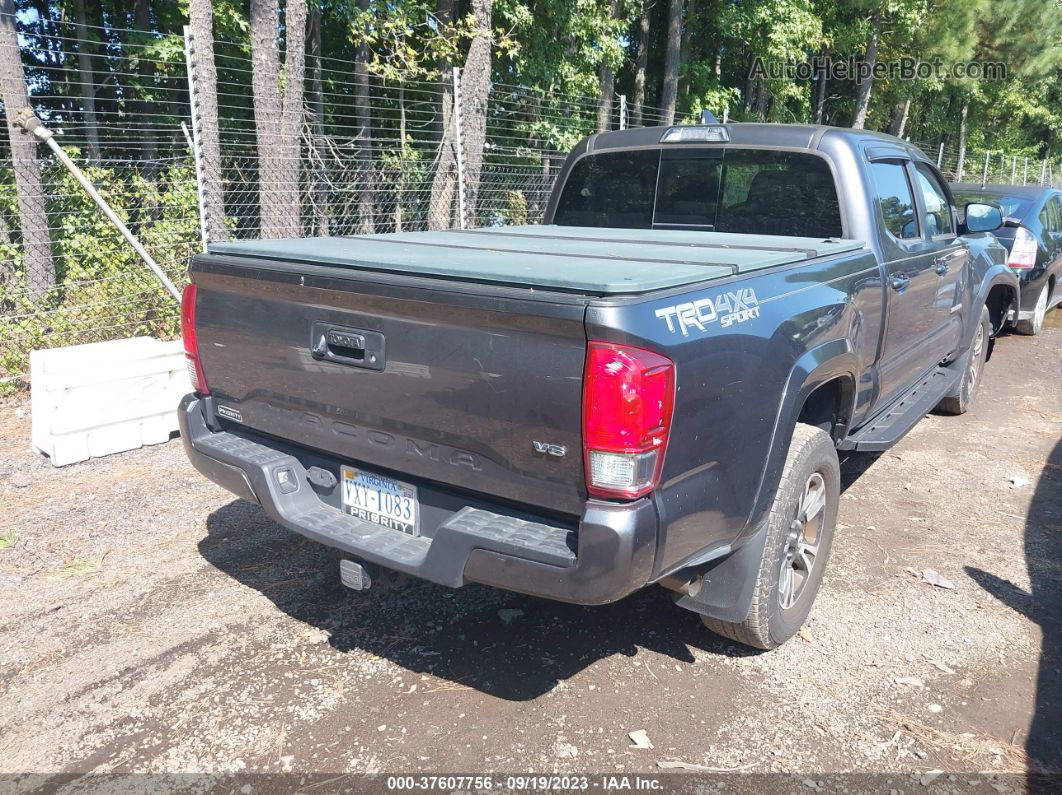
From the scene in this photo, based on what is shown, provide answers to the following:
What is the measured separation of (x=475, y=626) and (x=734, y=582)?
1176mm

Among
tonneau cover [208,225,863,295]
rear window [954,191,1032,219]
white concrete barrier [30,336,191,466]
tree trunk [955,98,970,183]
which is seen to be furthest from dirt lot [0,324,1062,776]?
tree trunk [955,98,970,183]

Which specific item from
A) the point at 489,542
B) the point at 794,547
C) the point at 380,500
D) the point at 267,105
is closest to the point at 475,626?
the point at 380,500

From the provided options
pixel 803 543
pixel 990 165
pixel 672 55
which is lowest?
pixel 803 543

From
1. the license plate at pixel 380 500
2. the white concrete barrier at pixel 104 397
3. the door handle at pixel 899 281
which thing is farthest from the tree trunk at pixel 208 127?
the door handle at pixel 899 281

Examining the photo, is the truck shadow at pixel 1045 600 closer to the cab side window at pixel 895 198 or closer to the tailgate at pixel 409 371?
the cab side window at pixel 895 198

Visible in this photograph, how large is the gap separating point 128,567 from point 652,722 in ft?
8.79

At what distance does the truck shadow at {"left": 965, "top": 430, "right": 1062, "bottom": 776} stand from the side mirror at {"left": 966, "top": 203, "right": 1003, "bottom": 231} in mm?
1680

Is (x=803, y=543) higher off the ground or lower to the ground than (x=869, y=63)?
lower

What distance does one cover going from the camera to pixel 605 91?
16.6m

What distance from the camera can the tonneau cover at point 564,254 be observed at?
253 centimetres

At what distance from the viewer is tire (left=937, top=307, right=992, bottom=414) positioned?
6.43 meters

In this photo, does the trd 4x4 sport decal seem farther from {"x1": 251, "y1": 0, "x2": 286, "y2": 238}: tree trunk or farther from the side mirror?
{"x1": 251, "y1": 0, "x2": 286, "y2": 238}: tree trunk

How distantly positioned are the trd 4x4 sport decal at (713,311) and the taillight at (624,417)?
141 mm

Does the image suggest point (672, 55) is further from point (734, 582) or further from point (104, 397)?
point (734, 582)
